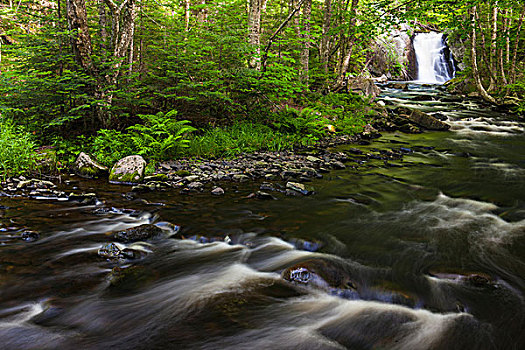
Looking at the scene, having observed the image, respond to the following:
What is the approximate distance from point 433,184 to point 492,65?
17.4 meters

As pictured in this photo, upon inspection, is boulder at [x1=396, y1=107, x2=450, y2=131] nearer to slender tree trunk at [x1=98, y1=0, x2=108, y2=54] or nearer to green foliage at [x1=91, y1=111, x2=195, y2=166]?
green foliage at [x1=91, y1=111, x2=195, y2=166]

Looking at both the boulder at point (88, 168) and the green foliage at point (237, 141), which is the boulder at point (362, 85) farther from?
the boulder at point (88, 168)

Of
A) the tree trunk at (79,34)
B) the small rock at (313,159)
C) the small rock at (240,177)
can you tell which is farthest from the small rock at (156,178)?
the small rock at (313,159)

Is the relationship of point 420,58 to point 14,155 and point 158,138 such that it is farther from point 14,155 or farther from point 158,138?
point 14,155

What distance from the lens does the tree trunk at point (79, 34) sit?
263 inches

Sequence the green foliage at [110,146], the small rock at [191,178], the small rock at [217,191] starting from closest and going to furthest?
the small rock at [217,191]
the small rock at [191,178]
the green foliage at [110,146]

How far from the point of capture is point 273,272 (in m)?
3.09

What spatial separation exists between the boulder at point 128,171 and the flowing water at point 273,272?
0.29 m

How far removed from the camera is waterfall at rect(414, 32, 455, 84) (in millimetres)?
28336

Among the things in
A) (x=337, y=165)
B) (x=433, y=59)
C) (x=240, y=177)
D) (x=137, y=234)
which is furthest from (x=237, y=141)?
(x=433, y=59)

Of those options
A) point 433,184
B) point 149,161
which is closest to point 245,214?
point 149,161

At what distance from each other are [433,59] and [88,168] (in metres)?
32.7

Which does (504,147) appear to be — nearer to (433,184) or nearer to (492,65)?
(433,184)

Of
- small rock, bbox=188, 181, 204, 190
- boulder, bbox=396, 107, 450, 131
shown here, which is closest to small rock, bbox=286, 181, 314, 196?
small rock, bbox=188, 181, 204, 190
